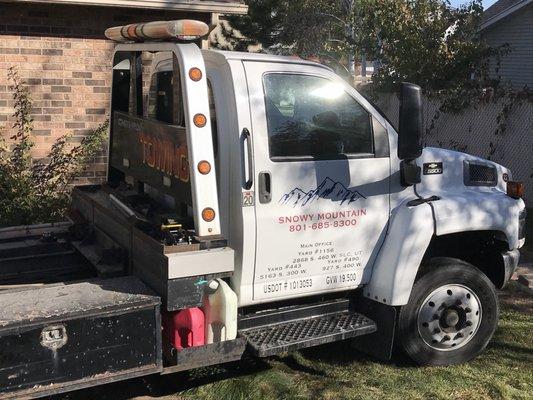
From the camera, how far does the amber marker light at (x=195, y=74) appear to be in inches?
149

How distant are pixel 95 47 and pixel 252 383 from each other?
5.30m

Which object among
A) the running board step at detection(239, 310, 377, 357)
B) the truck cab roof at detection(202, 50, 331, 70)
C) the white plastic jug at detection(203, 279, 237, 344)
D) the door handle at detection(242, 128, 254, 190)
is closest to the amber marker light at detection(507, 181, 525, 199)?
the running board step at detection(239, 310, 377, 357)

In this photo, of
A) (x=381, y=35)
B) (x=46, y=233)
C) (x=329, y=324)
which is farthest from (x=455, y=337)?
(x=381, y=35)

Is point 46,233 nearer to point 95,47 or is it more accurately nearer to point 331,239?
point 331,239

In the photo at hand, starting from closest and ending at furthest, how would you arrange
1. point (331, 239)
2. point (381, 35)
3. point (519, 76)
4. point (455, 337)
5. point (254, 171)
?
point (254, 171), point (331, 239), point (455, 337), point (381, 35), point (519, 76)

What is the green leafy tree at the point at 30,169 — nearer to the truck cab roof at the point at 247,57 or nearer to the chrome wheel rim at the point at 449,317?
the truck cab roof at the point at 247,57

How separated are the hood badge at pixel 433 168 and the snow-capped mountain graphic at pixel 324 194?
24.3 inches

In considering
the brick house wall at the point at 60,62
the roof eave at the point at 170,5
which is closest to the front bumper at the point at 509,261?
the roof eave at the point at 170,5

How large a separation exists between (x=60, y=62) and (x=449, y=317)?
5649 millimetres

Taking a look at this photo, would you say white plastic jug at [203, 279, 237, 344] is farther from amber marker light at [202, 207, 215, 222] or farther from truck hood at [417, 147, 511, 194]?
truck hood at [417, 147, 511, 194]

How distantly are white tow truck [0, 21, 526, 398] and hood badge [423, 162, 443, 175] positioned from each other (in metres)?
0.02

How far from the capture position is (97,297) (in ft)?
12.5

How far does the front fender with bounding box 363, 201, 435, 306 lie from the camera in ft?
15.2

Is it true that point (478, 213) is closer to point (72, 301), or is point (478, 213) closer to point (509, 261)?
point (509, 261)
